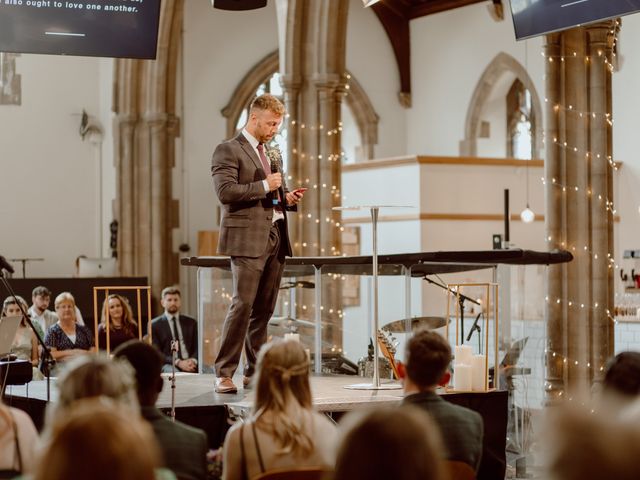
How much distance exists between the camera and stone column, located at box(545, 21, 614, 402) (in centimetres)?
897

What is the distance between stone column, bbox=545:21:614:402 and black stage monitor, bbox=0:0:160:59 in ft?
11.7

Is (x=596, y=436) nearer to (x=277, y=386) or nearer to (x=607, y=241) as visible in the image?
(x=277, y=386)

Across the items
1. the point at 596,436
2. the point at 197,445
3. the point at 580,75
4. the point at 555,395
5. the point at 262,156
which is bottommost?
the point at 555,395

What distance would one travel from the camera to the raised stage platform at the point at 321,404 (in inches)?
211

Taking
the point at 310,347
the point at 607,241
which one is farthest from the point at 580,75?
the point at 310,347

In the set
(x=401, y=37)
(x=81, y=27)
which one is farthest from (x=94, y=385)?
(x=401, y=37)

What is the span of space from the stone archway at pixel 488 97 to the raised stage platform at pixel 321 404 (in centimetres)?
1354

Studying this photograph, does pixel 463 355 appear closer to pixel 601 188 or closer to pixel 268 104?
pixel 268 104

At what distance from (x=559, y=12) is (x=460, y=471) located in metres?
4.10

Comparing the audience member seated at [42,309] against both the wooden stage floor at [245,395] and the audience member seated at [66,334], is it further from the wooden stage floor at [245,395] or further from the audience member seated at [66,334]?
the wooden stage floor at [245,395]

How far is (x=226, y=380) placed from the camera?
19.0ft

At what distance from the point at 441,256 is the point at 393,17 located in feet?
50.5

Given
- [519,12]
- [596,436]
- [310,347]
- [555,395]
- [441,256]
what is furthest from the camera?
[310,347]

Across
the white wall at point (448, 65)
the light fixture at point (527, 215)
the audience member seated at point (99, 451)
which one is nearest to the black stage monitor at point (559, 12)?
the audience member seated at point (99, 451)
